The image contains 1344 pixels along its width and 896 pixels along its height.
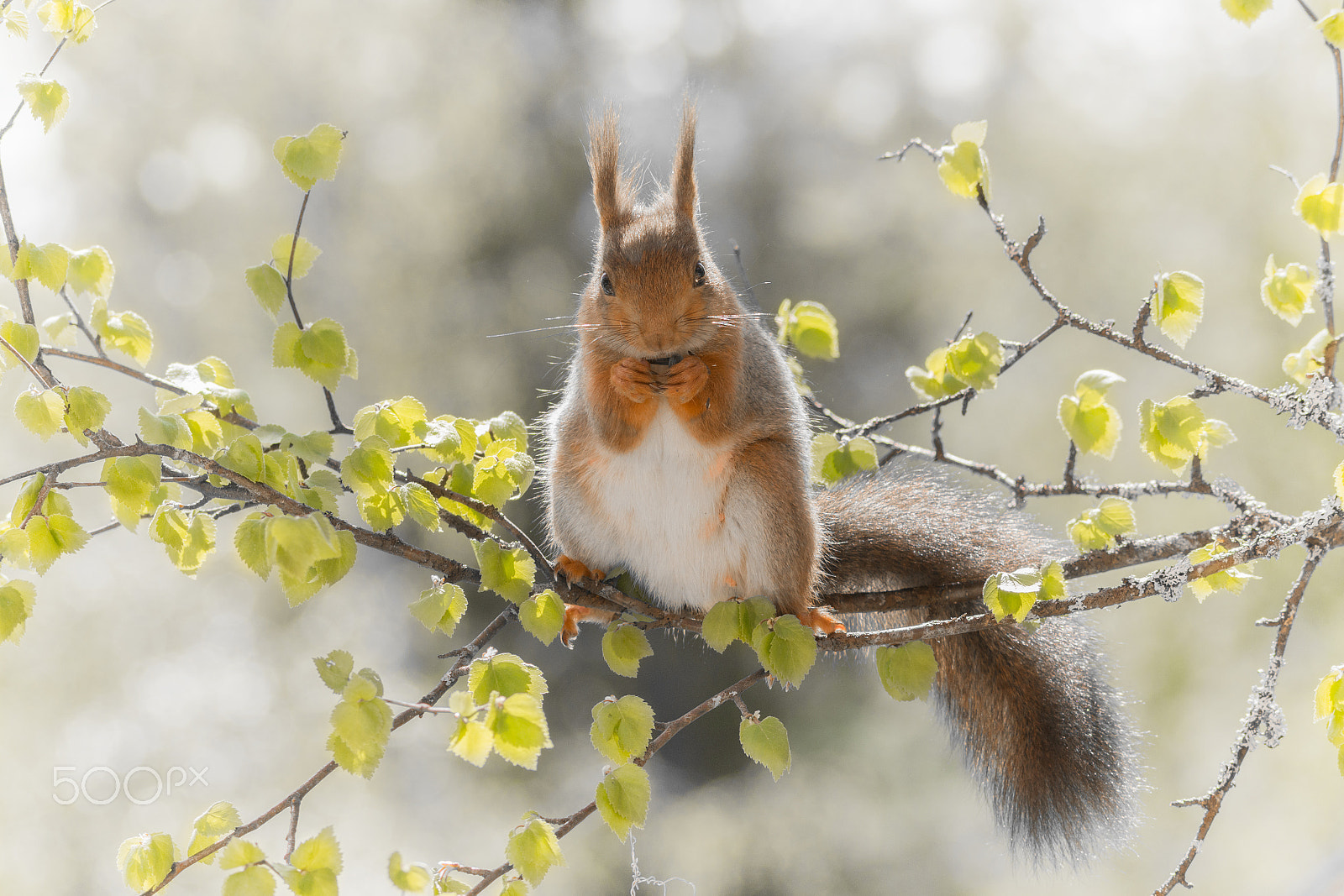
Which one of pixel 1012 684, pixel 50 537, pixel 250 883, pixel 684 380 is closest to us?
pixel 250 883

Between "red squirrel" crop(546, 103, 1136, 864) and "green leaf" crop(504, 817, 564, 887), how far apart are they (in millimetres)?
433

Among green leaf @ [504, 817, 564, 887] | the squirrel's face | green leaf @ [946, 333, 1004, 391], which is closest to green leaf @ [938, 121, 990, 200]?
green leaf @ [946, 333, 1004, 391]

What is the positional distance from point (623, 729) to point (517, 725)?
5.3 inches

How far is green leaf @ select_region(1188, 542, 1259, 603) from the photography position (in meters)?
0.82

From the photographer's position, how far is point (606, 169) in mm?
1130

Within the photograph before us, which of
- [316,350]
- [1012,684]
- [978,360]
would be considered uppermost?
[316,350]

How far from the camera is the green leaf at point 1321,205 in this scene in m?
0.67

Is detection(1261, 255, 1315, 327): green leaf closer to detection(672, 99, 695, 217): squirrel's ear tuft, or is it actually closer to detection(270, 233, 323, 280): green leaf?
detection(672, 99, 695, 217): squirrel's ear tuft

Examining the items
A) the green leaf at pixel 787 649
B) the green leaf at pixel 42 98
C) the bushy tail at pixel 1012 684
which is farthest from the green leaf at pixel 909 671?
the green leaf at pixel 42 98

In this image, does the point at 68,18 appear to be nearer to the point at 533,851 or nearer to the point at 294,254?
the point at 294,254

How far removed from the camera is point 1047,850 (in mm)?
1066

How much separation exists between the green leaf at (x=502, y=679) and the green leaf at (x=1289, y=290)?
66cm

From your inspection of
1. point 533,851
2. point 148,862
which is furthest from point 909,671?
point 148,862

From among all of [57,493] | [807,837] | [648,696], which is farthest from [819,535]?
[807,837]
